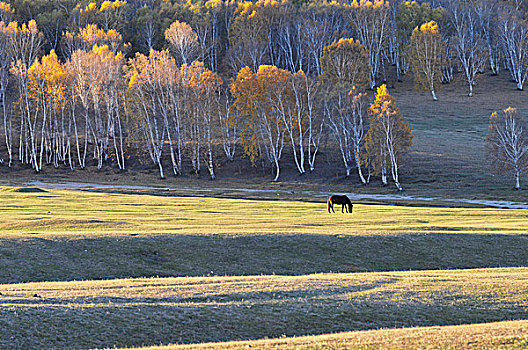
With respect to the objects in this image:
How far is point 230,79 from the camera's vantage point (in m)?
102

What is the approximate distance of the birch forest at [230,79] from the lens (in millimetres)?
89062

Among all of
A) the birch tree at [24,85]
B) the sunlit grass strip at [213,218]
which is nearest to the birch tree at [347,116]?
the sunlit grass strip at [213,218]

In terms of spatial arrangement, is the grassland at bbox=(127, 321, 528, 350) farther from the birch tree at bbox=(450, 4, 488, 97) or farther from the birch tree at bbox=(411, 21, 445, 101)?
the birch tree at bbox=(450, 4, 488, 97)

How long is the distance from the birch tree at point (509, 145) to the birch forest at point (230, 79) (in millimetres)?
757

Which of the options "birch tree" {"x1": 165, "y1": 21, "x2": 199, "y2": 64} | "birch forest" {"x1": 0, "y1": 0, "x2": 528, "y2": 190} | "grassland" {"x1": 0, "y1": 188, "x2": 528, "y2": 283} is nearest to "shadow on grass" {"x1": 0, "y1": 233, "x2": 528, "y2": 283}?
"grassland" {"x1": 0, "y1": 188, "x2": 528, "y2": 283}

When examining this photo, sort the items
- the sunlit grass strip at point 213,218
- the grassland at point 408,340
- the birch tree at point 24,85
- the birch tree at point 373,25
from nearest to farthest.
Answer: the grassland at point 408,340 → the sunlit grass strip at point 213,218 → the birch tree at point 24,85 → the birch tree at point 373,25

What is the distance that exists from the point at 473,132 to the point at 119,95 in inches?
2661

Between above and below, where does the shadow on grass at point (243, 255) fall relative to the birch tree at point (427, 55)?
below

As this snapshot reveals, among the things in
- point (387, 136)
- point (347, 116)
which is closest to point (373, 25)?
point (347, 116)

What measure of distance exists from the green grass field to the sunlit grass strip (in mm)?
148

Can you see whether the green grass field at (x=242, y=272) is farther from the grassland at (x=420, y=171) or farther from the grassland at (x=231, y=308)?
the grassland at (x=420, y=171)

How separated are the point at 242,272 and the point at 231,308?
9378 millimetres

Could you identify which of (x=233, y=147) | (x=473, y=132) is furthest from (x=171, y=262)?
(x=473, y=132)

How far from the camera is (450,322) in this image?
1584 cm
